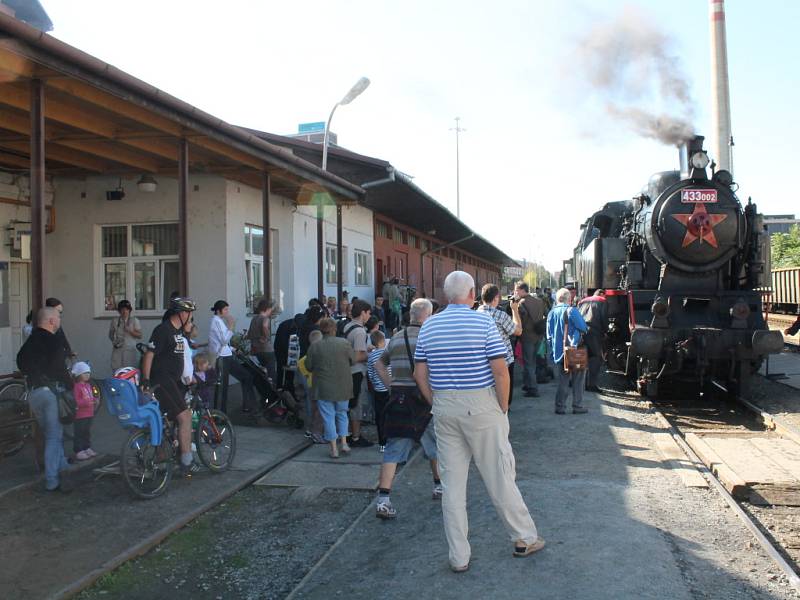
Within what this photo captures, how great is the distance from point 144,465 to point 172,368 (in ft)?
2.83

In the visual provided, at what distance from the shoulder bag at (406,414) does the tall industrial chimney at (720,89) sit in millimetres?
17211

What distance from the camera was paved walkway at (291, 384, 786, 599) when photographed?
4105mm

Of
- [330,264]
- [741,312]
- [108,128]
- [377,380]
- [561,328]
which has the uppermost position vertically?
[108,128]

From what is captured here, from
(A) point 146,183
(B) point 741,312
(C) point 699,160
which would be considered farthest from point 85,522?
(C) point 699,160

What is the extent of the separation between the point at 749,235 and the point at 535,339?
3437 mm

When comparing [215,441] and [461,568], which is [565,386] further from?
[461,568]

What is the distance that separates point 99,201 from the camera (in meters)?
12.7

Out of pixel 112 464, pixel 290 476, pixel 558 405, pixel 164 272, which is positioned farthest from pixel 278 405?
pixel 164 272

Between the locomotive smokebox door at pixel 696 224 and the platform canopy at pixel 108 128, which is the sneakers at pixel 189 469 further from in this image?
the locomotive smokebox door at pixel 696 224

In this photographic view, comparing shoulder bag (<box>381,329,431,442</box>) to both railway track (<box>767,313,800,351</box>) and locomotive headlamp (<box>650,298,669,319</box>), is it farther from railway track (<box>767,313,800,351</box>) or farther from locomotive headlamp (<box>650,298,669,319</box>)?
railway track (<box>767,313,800,351</box>)

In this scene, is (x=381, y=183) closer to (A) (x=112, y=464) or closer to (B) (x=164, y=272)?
(B) (x=164, y=272)

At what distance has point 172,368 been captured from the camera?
6.55 metres

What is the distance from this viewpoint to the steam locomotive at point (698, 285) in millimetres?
10141

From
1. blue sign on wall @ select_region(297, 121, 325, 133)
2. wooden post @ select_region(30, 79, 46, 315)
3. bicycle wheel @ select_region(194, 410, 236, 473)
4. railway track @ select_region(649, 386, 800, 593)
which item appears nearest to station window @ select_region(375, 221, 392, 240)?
railway track @ select_region(649, 386, 800, 593)
